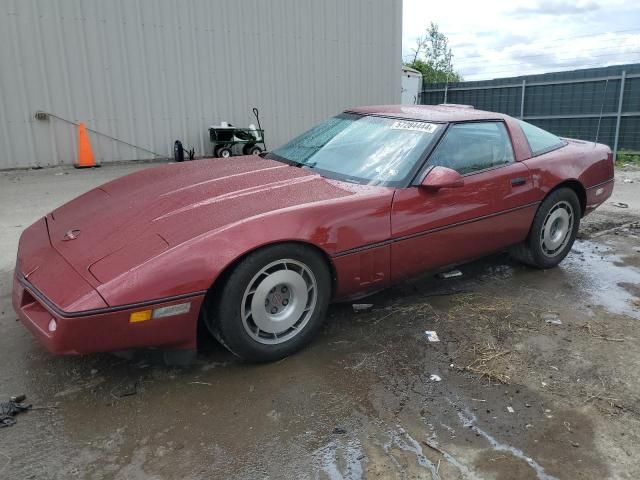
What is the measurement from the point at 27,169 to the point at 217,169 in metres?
6.83

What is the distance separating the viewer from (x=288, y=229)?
9.22ft

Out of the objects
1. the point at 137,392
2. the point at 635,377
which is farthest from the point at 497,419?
the point at 137,392

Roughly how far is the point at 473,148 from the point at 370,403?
2098mm

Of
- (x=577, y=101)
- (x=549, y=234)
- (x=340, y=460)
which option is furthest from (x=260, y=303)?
(x=577, y=101)

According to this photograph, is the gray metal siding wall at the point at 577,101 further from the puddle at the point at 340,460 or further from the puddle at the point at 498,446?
the puddle at the point at 340,460

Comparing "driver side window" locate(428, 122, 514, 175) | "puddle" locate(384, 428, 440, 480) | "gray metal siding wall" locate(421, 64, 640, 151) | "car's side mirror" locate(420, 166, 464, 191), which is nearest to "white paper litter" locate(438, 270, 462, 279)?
"driver side window" locate(428, 122, 514, 175)

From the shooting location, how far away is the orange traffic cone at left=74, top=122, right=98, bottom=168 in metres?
9.33

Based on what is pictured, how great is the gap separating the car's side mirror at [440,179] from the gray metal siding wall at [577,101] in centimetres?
986

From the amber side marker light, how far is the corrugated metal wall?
7963 millimetres

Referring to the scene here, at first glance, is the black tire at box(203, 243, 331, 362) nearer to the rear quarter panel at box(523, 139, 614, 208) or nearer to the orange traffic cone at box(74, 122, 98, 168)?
the rear quarter panel at box(523, 139, 614, 208)

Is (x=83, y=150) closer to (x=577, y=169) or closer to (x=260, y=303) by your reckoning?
(x=260, y=303)

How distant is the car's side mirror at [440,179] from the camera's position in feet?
10.8

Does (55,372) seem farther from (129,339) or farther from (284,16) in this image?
(284,16)

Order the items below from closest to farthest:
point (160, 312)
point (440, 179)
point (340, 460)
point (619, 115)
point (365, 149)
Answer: point (340, 460) < point (160, 312) < point (440, 179) < point (365, 149) < point (619, 115)
